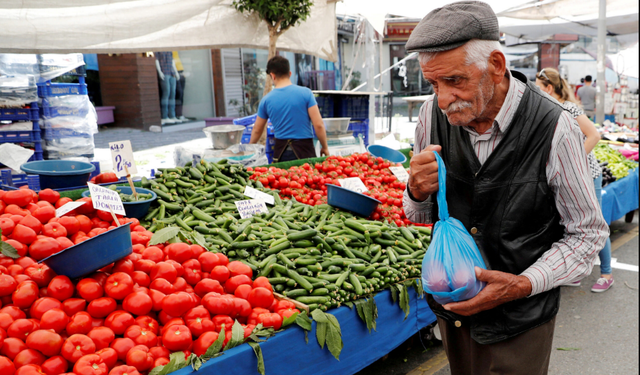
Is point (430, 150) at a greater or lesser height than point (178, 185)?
greater

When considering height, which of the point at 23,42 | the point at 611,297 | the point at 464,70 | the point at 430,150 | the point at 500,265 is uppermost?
the point at 23,42

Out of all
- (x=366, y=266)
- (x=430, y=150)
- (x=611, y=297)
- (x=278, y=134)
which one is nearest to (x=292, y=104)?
(x=278, y=134)

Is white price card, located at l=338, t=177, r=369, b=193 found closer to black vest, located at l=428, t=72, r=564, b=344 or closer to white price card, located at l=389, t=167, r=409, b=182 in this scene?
white price card, located at l=389, t=167, r=409, b=182

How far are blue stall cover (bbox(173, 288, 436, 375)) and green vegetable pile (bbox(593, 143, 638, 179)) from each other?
5.03 metres

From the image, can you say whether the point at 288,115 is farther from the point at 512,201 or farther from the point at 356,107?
the point at 512,201

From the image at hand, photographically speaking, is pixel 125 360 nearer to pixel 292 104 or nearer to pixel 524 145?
pixel 524 145

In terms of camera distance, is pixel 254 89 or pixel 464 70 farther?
pixel 254 89

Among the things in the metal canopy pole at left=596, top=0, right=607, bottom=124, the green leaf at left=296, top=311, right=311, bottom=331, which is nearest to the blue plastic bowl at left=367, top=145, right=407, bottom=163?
the green leaf at left=296, top=311, right=311, bottom=331

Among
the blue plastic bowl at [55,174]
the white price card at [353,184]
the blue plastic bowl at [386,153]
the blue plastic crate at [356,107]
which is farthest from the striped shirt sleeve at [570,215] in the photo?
the blue plastic crate at [356,107]

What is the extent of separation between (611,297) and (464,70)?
15.1 feet

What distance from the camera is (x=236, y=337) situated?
91.4 inches

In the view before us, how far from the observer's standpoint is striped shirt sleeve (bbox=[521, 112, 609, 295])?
1.58 meters

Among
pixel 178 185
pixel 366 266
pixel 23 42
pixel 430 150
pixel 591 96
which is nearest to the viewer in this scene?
pixel 430 150

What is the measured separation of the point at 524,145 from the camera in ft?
5.35
